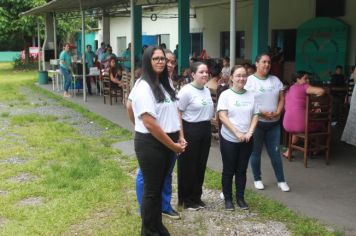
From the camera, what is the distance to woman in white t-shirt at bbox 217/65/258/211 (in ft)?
15.0

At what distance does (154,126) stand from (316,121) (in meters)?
3.52

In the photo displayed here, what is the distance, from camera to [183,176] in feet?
15.6

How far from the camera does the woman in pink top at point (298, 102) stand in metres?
6.17

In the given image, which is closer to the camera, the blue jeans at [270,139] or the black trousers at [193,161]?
the black trousers at [193,161]

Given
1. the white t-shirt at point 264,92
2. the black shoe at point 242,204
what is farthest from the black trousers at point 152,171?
the white t-shirt at point 264,92

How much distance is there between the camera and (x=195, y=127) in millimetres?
4586

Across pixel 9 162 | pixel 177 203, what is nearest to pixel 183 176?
pixel 177 203

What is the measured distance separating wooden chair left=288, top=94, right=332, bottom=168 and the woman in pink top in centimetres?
7

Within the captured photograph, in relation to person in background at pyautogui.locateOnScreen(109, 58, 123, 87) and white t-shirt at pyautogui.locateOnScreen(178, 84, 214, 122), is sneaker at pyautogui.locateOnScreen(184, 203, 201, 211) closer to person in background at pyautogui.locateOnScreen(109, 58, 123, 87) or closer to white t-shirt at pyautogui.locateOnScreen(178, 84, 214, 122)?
white t-shirt at pyautogui.locateOnScreen(178, 84, 214, 122)

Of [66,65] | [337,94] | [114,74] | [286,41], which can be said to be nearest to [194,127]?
[337,94]

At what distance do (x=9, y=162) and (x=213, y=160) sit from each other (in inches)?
119

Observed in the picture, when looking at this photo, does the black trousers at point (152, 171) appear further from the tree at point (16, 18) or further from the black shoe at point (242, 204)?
the tree at point (16, 18)

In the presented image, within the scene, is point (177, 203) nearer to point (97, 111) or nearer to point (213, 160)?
point (213, 160)

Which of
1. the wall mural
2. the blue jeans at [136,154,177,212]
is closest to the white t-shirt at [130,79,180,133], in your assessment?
the blue jeans at [136,154,177,212]
